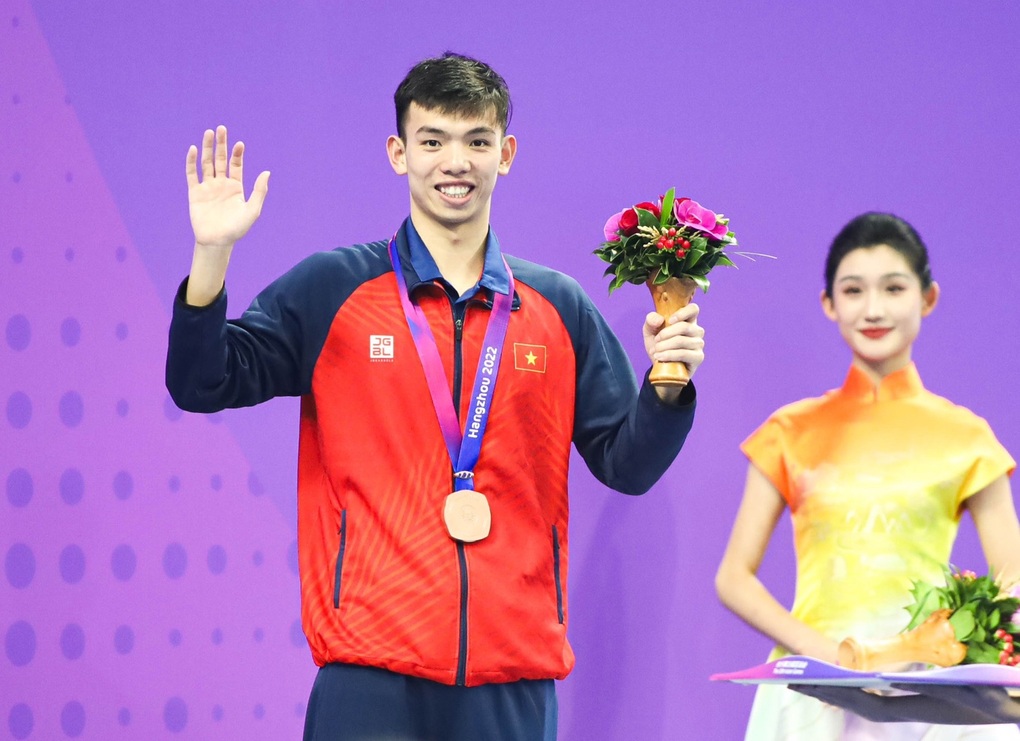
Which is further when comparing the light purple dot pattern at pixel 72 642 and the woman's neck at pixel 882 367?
the light purple dot pattern at pixel 72 642

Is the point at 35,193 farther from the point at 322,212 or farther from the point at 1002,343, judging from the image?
the point at 1002,343

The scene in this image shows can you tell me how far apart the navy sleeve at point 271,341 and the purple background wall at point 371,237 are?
1.06m

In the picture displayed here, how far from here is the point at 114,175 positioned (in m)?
3.92

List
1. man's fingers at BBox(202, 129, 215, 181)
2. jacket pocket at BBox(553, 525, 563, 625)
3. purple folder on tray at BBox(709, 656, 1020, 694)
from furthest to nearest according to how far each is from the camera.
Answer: jacket pocket at BBox(553, 525, 563, 625)
man's fingers at BBox(202, 129, 215, 181)
purple folder on tray at BBox(709, 656, 1020, 694)

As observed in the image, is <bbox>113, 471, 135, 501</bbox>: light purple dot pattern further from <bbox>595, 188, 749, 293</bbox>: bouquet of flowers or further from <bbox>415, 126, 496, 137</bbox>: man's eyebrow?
<bbox>595, 188, 749, 293</bbox>: bouquet of flowers

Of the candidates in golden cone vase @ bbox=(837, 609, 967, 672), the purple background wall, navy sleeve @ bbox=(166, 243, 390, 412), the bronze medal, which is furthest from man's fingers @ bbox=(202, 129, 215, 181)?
golden cone vase @ bbox=(837, 609, 967, 672)

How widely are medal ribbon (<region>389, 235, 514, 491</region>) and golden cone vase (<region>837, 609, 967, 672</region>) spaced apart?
0.85 meters

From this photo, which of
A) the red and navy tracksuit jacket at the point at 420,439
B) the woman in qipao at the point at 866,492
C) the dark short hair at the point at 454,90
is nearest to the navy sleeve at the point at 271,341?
the red and navy tracksuit jacket at the point at 420,439

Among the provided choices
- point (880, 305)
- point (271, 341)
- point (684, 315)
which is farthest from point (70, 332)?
point (880, 305)

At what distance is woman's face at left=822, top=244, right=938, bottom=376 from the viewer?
3266 mm

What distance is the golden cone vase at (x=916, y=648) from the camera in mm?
2721

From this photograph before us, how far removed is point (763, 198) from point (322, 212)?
48.1 inches

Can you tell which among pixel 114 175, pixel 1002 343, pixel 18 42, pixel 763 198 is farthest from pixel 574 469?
pixel 18 42

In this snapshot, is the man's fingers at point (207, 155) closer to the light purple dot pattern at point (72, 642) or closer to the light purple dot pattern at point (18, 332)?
the light purple dot pattern at point (18, 332)
